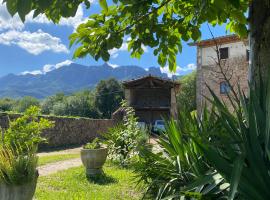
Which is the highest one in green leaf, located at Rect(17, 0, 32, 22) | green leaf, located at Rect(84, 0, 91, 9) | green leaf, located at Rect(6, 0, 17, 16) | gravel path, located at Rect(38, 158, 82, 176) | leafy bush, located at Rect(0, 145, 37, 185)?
green leaf, located at Rect(84, 0, 91, 9)

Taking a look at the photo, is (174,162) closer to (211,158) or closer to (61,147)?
(211,158)

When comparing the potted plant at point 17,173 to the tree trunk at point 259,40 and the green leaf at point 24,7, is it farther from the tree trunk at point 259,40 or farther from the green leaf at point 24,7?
the green leaf at point 24,7

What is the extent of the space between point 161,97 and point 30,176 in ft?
131

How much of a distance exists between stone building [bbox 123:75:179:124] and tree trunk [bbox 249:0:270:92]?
3898 centimetres

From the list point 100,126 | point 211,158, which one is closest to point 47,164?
point 211,158

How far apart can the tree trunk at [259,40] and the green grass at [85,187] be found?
345 centimetres

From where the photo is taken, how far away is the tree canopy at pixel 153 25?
15.2 feet

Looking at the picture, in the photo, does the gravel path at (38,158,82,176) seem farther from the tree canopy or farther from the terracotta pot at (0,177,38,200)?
the tree canopy

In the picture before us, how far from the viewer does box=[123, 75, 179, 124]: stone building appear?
44156 mm

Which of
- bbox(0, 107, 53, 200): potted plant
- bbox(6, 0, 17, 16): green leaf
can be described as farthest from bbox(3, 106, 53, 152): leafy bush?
bbox(6, 0, 17, 16): green leaf

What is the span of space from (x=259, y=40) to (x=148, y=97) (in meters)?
40.9

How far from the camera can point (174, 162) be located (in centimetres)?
525

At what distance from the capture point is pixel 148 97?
149 ft

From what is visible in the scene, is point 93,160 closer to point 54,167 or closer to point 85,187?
point 85,187
